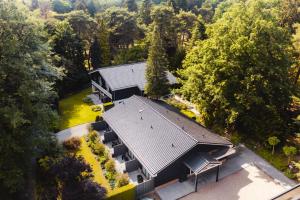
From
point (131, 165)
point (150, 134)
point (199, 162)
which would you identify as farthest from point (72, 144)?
point (199, 162)

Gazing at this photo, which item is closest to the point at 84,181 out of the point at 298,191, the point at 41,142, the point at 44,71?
the point at 41,142

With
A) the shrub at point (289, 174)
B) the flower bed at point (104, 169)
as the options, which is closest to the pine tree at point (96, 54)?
the flower bed at point (104, 169)

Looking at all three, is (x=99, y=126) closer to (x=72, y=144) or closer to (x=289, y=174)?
(x=72, y=144)

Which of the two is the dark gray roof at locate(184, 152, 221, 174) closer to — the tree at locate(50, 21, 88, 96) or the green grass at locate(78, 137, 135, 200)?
the green grass at locate(78, 137, 135, 200)

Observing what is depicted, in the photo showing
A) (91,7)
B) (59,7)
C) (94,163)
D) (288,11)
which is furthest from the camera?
(59,7)

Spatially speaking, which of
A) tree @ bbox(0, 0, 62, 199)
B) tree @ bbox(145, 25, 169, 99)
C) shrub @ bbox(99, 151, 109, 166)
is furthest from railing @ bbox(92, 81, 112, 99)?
tree @ bbox(0, 0, 62, 199)
